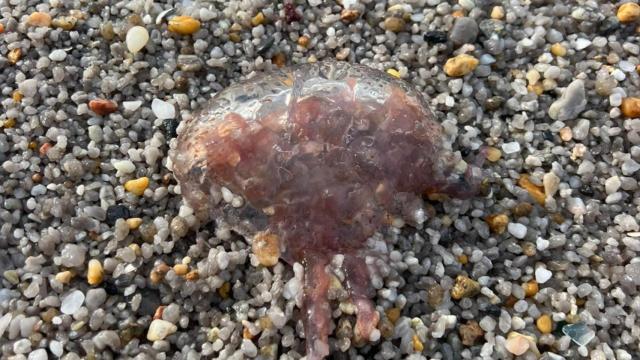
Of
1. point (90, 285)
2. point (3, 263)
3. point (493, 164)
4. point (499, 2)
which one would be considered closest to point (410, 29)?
point (499, 2)

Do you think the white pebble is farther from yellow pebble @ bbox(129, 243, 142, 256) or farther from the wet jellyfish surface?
yellow pebble @ bbox(129, 243, 142, 256)

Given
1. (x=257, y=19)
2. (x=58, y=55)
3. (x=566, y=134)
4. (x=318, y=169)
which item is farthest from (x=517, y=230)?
(x=58, y=55)

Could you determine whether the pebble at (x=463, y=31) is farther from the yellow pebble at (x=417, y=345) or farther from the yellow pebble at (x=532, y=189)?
the yellow pebble at (x=417, y=345)

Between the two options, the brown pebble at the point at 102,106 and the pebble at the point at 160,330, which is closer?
the pebble at the point at 160,330

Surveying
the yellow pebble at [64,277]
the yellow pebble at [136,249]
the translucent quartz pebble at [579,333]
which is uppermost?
the yellow pebble at [136,249]

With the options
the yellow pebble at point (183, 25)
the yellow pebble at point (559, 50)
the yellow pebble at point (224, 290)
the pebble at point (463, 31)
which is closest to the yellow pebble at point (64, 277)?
the yellow pebble at point (224, 290)

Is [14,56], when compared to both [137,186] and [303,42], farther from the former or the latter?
[303,42]

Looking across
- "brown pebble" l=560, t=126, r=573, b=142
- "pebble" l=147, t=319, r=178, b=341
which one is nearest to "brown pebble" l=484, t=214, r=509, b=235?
"brown pebble" l=560, t=126, r=573, b=142
